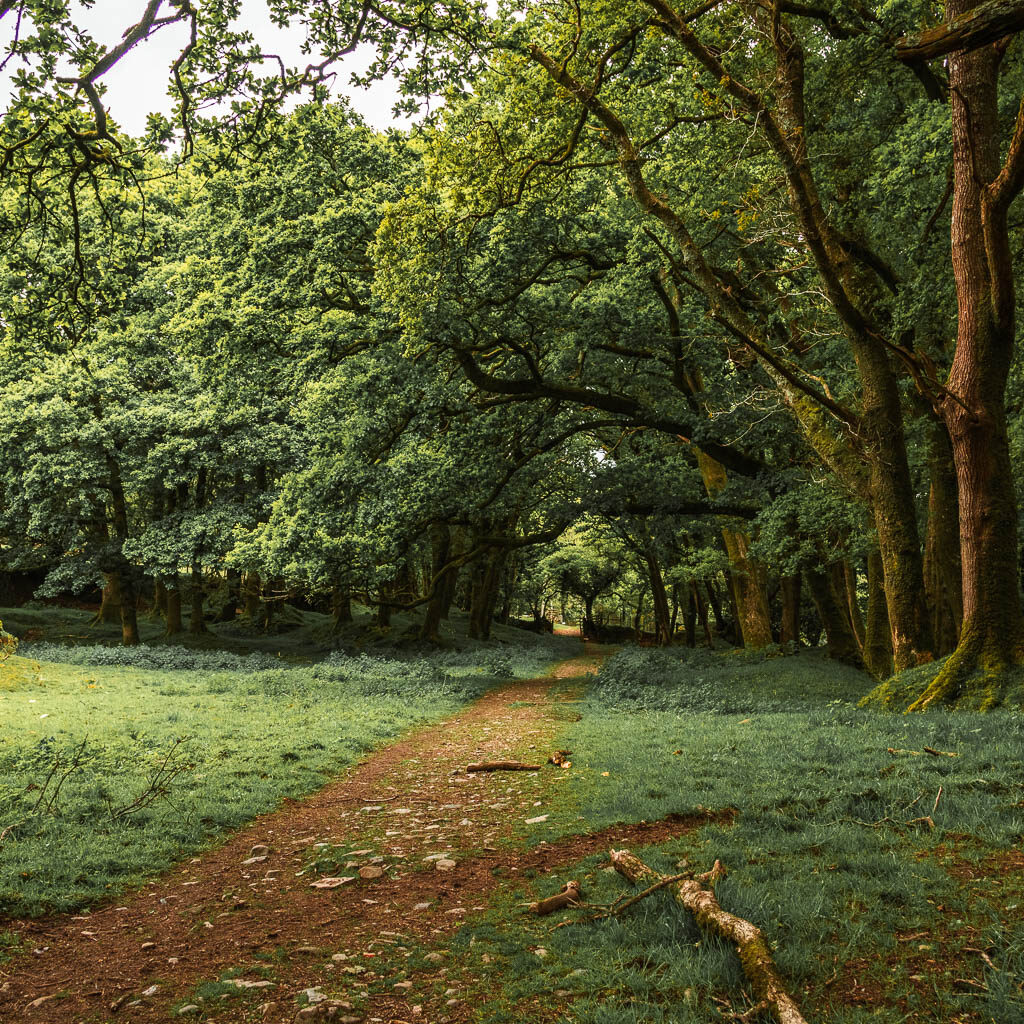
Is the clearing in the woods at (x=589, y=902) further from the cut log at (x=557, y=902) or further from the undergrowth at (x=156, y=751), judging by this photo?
the undergrowth at (x=156, y=751)

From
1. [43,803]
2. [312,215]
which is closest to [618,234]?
[312,215]

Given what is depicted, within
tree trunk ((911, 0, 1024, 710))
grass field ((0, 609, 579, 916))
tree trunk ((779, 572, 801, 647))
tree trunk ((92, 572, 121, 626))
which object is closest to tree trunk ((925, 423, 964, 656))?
tree trunk ((911, 0, 1024, 710))

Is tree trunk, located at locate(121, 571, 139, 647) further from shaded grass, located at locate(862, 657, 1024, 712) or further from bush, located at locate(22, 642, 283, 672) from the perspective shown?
shaded grass, located at locate(862, 657, 1024, 712)

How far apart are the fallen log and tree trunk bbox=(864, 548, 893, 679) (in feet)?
45.8

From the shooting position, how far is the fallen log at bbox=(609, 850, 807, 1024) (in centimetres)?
301

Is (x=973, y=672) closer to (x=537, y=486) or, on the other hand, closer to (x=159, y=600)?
(x=537, y=486)

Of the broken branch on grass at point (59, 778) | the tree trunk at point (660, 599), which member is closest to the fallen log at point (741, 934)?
the broken branch on grass at point (59, 778)

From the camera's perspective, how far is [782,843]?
5133mm

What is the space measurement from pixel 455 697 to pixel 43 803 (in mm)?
10588

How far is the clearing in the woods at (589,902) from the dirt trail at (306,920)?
0.02m

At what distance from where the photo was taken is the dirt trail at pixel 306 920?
3.74 meters

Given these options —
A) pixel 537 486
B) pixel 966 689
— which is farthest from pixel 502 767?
pixel 537 486

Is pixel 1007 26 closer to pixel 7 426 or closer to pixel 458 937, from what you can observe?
pixel 458 937

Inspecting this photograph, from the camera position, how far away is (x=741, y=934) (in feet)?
11.7
